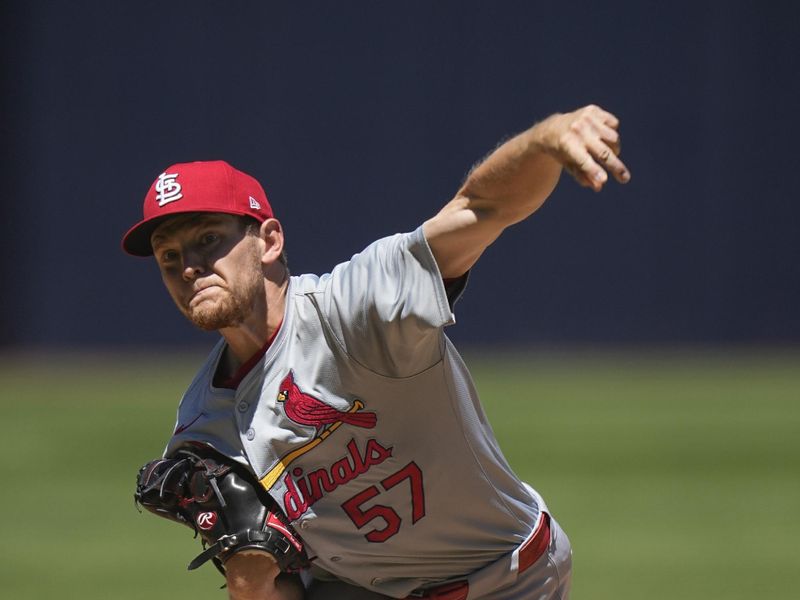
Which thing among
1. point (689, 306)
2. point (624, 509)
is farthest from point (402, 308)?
point (689, 306)

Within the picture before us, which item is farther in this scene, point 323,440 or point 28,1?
point 28,1

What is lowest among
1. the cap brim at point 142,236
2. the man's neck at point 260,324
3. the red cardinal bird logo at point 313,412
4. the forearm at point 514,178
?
the red cardinal bird logo at point 313,412

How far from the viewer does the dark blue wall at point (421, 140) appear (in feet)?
50.7

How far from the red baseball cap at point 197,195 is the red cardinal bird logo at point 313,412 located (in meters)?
0.56

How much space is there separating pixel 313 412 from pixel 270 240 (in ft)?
2.05

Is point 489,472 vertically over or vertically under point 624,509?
over

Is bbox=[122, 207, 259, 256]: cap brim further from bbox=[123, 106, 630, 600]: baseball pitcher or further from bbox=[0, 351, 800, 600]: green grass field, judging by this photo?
bbox=[0, 351, 800, 600]: green grass field

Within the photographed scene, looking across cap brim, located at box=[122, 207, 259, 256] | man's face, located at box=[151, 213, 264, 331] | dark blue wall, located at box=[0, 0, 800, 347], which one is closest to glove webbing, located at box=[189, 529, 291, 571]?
man's face, located at box=[151, 213, 264, 331]

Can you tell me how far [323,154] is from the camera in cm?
Result: 1595

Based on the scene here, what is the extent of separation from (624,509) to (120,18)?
388 inches

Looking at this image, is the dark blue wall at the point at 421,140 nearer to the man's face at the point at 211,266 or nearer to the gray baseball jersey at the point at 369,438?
the gray baseball jersey at the point at 369,438

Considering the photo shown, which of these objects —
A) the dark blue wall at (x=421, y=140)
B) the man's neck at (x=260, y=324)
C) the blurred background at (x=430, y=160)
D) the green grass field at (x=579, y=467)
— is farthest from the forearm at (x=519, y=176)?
the dark blue wall at (x=421, y=140)

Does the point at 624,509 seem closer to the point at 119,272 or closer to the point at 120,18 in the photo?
the point at 119,272

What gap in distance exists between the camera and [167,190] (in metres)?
3.91
